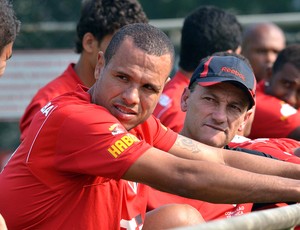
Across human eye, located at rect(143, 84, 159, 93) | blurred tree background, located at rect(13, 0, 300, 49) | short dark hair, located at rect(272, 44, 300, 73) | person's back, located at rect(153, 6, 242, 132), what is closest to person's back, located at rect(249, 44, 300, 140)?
short dark hair, located at rect(272, 44, 300, 73)

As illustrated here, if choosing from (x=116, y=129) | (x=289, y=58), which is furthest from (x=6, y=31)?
(x=289, y=58)

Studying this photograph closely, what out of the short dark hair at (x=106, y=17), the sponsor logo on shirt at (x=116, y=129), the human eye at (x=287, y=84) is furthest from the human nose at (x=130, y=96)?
the human eye at (x=287, y=84)

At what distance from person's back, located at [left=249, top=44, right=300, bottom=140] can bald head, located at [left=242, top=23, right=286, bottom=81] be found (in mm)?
1537

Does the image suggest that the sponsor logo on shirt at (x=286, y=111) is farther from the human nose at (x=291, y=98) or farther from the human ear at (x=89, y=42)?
the human ear at (x=89, y=42)

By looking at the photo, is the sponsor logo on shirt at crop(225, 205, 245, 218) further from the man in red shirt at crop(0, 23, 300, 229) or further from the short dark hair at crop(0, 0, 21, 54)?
the short dark hair at crop(0, 0, 21, 54)

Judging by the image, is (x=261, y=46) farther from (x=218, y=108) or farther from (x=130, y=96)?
(x=130, y=96)

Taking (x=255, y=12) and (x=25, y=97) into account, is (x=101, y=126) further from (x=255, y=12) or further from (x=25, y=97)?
(x=255, y=12)

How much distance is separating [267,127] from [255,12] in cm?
645

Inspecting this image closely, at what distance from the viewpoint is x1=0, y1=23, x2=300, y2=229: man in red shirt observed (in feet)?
12.5

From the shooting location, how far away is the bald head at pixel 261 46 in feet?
30.2

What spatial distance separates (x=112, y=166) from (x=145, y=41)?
69 cm

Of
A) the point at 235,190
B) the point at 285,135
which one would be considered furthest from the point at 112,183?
the point at 285,135

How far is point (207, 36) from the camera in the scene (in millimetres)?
7449

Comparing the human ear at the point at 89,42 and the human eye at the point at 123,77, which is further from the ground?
the human eye at the point at 123,77
